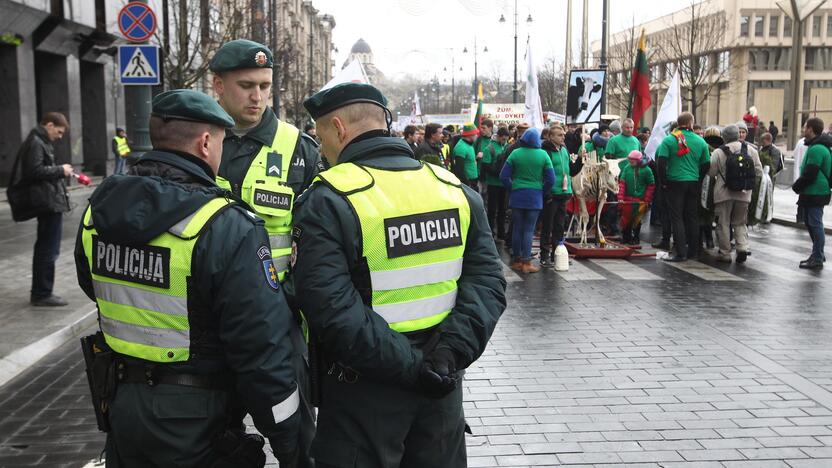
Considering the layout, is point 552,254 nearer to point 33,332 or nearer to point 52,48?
point 33,332

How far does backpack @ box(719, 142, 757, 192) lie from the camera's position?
37.4 ft

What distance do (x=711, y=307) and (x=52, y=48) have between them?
19583 millimetres

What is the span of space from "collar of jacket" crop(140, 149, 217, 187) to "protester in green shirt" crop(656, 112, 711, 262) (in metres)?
9.98

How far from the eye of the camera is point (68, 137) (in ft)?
76.7

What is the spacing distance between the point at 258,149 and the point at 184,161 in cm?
104

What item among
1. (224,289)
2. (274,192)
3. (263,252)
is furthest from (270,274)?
(274,192)

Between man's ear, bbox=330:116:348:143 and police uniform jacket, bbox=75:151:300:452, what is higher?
man's ear, bbox=330:116:348:143

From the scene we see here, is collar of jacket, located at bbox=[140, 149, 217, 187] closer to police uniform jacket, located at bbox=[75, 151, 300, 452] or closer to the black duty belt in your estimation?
police uniform jacket, located at bbox=[75, 151, 300, 452]

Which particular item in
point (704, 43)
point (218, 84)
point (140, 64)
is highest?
point (704, 43)

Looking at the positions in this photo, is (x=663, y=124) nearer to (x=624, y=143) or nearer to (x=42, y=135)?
(x=624, y=143)

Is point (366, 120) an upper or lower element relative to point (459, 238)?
upper

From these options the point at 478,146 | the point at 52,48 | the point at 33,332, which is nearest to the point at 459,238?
the point at 33,332

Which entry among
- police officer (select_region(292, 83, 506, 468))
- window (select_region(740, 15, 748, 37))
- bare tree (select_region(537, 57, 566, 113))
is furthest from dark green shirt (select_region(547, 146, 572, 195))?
window (select_region(740, 15, 748, 37))

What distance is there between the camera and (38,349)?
6.80m
